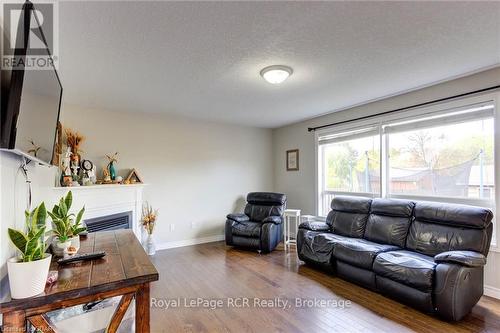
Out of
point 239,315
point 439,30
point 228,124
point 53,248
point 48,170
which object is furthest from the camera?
point 228,124

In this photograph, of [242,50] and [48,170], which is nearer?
[242,50]

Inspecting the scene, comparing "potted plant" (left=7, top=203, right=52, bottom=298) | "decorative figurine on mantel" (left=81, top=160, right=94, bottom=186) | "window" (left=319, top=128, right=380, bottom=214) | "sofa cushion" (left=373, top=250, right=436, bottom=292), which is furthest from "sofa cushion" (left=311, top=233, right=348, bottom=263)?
"decorative figurine on mantel" (left=81, top=160, right=94, bottom=186)

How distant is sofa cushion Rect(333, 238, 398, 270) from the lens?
9.50 ft

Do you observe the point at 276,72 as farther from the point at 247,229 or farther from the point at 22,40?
the point at 247,229

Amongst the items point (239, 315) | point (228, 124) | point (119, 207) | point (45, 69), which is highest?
point (228, 124)

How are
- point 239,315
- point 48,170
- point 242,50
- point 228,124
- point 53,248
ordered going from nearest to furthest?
point 53,248 < point 242,50 < point 239,315 < point 48,170 < point 228,124

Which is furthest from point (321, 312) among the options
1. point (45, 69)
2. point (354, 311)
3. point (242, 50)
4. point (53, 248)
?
point (45, 69)

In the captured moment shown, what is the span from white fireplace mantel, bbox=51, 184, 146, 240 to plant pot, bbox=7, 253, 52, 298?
251 cm

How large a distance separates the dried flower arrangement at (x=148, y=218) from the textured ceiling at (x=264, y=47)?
1.90m

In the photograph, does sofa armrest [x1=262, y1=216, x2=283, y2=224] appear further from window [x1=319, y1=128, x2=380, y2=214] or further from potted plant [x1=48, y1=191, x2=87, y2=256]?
potted plant [x1=48, y1=191, x2=87, y2=256]

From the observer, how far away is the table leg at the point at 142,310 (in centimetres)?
133

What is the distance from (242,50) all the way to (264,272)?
2735 mm

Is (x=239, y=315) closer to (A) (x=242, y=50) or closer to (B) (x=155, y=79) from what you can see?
(A) (x=242, y=50)

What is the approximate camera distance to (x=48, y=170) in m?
2.87
